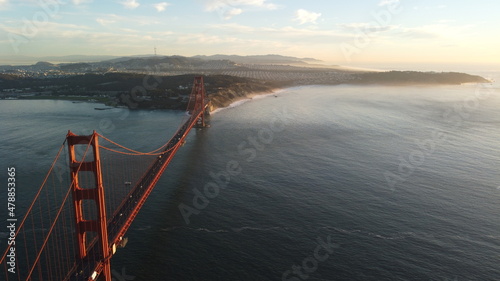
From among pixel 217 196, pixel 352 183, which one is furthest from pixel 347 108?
pixel 217 196

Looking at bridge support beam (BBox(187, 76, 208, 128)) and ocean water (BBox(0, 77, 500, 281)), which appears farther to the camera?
bridge support beam (BBox(187, 76, 208, 128))

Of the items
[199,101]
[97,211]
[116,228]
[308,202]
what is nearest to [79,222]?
[97,211]

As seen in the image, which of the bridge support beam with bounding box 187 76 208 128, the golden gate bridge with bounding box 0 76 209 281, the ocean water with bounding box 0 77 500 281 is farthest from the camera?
the bridge support beam with bounding box 187 76 208 128

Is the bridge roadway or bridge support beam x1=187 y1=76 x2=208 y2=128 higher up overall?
bridge support beam x1=187 y1=76 x2=208 y2=128

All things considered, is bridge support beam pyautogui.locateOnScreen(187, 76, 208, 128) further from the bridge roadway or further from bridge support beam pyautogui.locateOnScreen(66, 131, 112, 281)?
bridge support beam pyautogui.locateOnScreen(66, 131, 112, 281)

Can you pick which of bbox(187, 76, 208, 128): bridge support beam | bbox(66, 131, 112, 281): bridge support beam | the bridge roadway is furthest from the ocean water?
bbox(187, 76, 208, 128): bridge support beam

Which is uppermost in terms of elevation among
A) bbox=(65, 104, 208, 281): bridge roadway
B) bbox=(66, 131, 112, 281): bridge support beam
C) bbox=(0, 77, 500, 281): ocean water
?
bbox=(66, 131, 112, 281): bridge support beam
